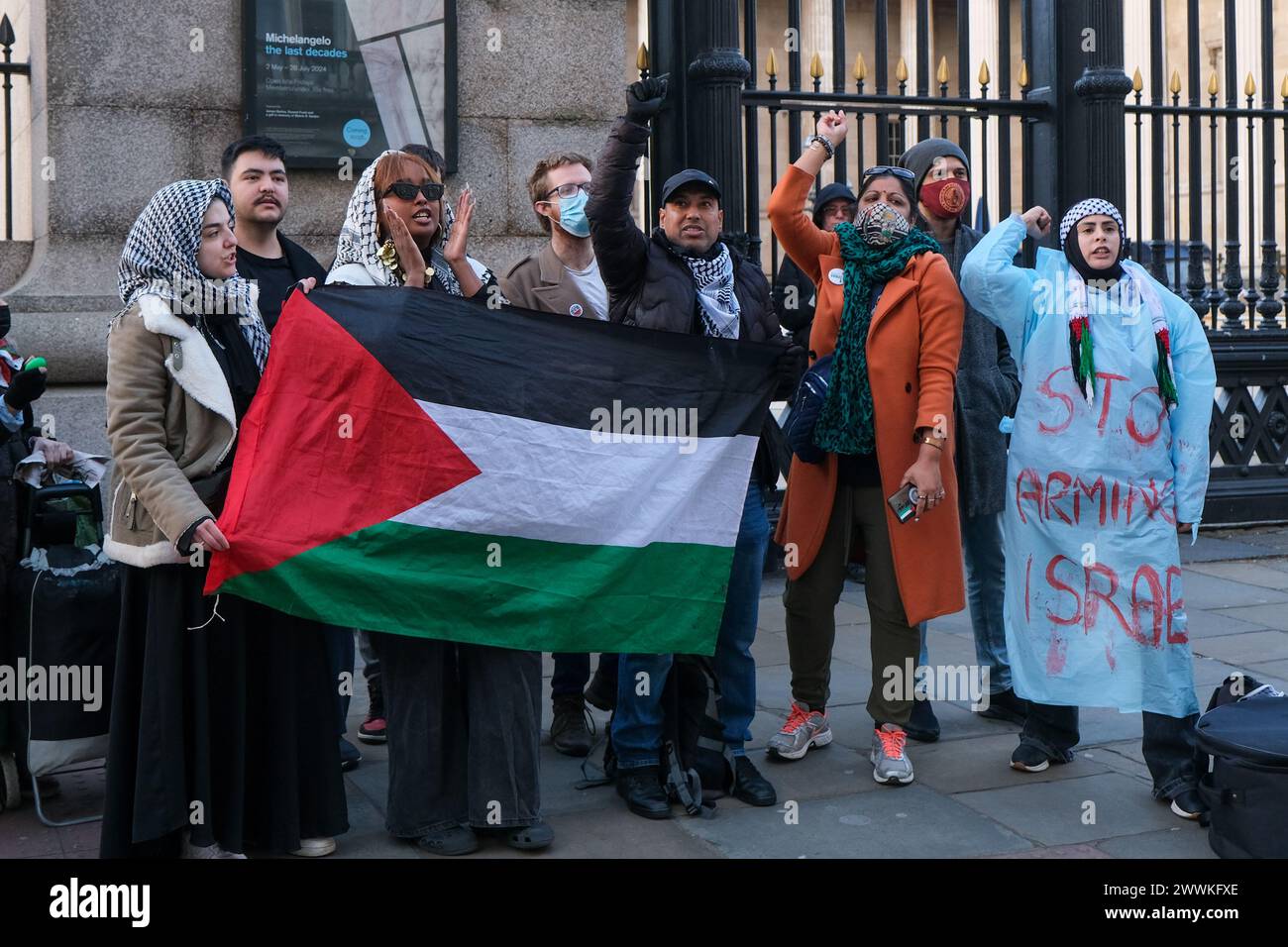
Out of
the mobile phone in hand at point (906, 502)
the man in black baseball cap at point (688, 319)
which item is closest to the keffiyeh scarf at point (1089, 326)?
the mobile phone in hand at point (906, 502)

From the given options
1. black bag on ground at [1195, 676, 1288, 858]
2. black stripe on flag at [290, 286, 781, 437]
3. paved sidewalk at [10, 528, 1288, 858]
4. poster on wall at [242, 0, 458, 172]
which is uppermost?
poster on wall at [242, 0, 458, 172]

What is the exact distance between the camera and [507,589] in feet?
14.4

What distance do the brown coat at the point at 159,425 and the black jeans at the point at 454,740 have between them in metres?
0.73

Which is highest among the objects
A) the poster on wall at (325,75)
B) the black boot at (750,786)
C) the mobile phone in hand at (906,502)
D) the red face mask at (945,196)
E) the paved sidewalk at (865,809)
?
the poster on wall at (325,75)

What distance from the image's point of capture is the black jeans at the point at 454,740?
14.1 ft

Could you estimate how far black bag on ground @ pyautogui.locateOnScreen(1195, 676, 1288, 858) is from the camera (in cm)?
405

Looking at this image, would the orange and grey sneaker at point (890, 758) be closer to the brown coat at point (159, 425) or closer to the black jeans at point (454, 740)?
the black jeans at point (454, 740)

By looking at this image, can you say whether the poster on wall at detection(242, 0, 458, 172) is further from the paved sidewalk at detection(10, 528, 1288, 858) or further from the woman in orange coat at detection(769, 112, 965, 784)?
the woman in orange coat at detection(769, 112, 965, 784)

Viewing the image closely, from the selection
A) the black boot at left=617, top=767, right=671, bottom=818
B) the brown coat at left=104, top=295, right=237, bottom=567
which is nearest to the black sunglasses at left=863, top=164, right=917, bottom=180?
the black boot at left=617, top=767, right=671, bottom=818

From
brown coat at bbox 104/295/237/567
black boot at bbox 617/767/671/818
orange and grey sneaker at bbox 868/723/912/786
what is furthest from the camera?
orange and grey sneaker at bbox 868/723/912/786

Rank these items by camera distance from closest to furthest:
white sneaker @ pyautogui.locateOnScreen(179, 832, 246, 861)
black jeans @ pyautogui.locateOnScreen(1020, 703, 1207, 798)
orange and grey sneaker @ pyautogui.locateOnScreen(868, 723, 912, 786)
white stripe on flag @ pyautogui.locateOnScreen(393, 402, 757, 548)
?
white sneaker @ pyautogui.locateOnScreen(179, 832, 246, 861) < white stripe on flag @ pyautogui.locateOnScreen(393, 402, 757, 548) < black jeans @ pyautogui.locateOnScreen(1020, 703, 1207, 798) < orange and grey sneaker @ pyautogui.locateOnScreen(868, 723, 912, 786)

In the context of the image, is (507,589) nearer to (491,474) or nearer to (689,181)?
(491,474)

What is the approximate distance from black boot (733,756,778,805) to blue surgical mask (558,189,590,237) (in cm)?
189
